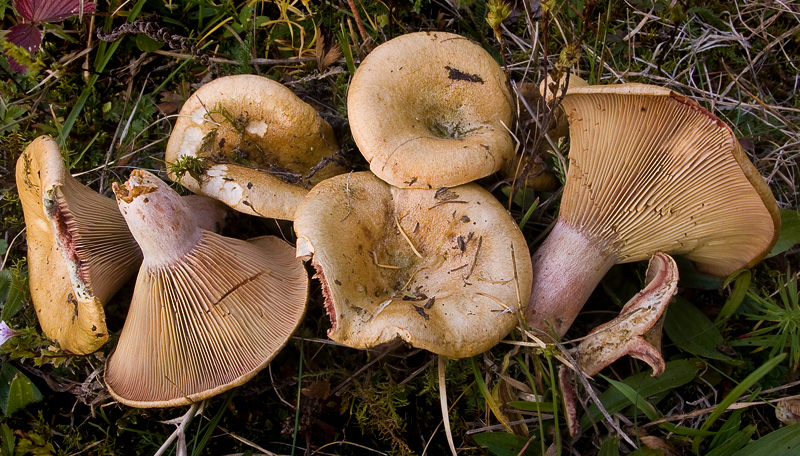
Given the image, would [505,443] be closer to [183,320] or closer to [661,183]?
[661,183]

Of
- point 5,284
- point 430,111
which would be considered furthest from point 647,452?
point 5,284

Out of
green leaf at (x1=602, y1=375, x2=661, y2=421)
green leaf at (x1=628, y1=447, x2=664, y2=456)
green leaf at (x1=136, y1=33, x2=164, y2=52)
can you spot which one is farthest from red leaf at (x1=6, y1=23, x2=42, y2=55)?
green leaf at (x1=628, y1=447, x2=664, y2=456)

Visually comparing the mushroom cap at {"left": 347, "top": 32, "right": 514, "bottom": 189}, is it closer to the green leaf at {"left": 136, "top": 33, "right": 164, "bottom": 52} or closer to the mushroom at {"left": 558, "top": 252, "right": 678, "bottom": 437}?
the mushroom at {"left": 558, "top": 252, "right": 678, "bottom": 437}

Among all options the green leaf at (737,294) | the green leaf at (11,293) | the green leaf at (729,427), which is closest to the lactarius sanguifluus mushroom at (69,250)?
the green leaf at (11,293)

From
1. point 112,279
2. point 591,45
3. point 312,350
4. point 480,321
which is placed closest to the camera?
point 480,321

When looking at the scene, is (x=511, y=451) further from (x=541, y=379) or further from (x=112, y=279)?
(x=112, y=279)

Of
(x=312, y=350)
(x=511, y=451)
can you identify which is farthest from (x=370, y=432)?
(x=511, y=451)

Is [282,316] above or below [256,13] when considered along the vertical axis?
below
